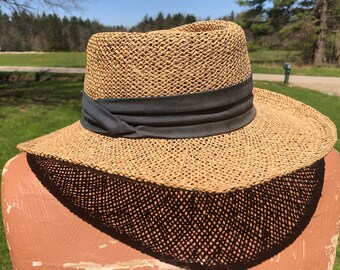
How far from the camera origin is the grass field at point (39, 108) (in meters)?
4.91

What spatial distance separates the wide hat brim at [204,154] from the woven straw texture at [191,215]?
102 millimetres

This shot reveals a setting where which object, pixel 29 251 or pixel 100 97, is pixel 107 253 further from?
pixel 100 97

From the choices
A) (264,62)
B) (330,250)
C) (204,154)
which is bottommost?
(264,62)

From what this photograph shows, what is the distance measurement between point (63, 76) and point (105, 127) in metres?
11.4

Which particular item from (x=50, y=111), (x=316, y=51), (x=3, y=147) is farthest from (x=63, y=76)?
(x=316, y=51)

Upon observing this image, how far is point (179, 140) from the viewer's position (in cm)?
95

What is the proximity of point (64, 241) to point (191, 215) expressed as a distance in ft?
1.20

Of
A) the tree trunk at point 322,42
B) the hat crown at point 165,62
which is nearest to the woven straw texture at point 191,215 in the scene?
the hat crown at point 165,62

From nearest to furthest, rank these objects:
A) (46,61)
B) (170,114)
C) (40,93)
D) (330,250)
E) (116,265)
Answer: (170,114) → (116,265) → (330,250) → (40,93) → (46,61)

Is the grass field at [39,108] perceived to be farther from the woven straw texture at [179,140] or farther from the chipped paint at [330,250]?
the woven straw texture at [179,140]

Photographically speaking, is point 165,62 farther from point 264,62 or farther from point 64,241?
point 264,62

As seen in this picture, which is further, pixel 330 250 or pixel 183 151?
pixel 330 250

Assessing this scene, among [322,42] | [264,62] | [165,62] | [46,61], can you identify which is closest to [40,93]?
[165,62]

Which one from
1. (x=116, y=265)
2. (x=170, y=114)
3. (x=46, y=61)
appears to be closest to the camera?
(x=170, y=114)
